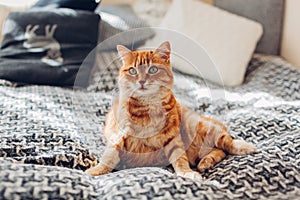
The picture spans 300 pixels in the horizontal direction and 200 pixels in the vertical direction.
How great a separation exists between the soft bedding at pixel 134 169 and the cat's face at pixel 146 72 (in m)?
0.13

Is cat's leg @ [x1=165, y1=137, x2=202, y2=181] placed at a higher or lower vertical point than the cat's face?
lower

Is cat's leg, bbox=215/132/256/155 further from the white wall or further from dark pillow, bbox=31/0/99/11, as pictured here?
dark pillow, bbox=31/0/99/11

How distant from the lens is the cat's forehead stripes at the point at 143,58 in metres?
1.14

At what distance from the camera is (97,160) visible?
129 cm

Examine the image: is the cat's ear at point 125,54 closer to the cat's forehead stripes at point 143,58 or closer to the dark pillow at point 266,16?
the cat's forehead stripes at point 143,58

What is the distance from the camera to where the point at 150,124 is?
1168 mm

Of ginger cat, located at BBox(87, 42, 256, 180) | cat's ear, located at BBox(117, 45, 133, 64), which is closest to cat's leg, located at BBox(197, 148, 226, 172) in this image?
ginger cat, located at BBox(87, 42, 256, 180)

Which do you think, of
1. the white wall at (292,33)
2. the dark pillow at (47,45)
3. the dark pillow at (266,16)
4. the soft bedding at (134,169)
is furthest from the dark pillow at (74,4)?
the white wall at (292,33)

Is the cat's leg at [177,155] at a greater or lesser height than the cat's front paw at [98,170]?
greater

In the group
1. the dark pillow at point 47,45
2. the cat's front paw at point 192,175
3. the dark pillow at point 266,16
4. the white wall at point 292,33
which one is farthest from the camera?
the dark pillow at point 266,16

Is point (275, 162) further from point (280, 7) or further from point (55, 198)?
point (280, 7)

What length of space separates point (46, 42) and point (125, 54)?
0.96m

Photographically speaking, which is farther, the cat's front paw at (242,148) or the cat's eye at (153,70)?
the cat's front paw at (242,148)

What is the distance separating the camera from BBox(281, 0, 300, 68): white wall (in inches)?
83.1
